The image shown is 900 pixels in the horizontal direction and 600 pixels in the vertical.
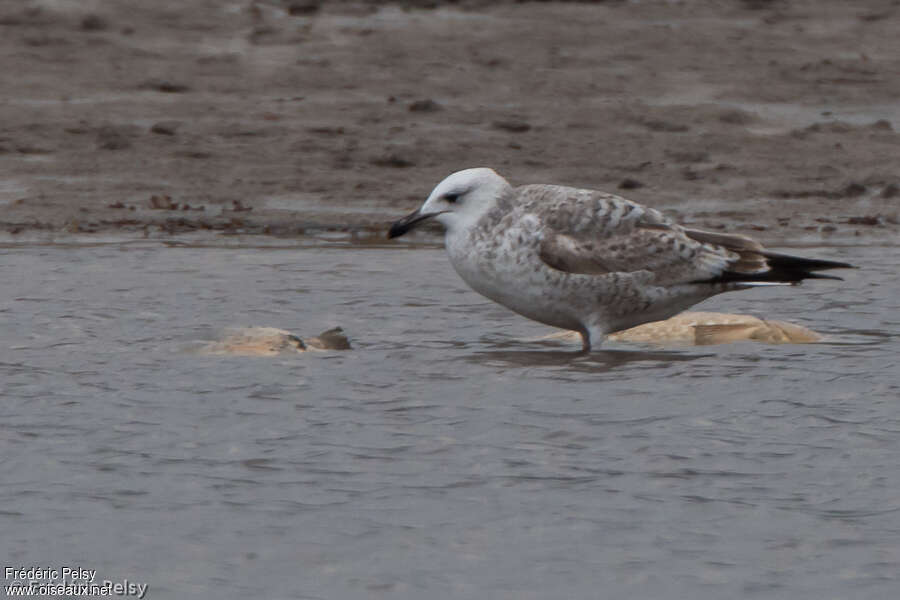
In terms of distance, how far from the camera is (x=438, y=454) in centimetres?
599

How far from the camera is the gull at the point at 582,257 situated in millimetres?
7602

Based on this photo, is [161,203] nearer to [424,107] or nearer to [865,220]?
[424,107]

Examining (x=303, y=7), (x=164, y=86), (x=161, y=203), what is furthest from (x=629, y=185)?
(x=303, y=7)

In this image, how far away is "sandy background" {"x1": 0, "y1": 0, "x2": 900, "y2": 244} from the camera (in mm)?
12570

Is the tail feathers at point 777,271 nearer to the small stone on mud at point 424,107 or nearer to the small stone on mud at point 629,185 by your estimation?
the small stone on mud at point 629,185

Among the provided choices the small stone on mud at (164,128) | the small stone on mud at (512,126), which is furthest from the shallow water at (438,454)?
the small stone on mud at (512,126)

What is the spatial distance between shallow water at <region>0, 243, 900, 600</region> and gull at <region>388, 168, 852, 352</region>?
0.25 m

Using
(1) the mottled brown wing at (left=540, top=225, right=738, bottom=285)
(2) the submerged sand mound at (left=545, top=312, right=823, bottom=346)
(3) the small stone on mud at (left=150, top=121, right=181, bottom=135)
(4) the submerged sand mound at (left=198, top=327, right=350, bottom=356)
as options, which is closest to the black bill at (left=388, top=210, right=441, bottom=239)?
A: (4) the submerged sand mound at (left=198, top=327, right=350, bottom=356)

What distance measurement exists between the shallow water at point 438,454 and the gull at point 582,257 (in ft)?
0.82

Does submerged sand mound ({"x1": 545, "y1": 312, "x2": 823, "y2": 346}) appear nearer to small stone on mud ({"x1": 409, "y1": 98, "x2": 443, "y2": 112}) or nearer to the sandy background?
the sandy background

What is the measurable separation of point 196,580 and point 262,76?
36.4ft

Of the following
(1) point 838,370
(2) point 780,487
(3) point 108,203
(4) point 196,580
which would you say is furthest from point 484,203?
(3) point 108,203

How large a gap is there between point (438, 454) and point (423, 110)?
868 cm

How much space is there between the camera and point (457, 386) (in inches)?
280
